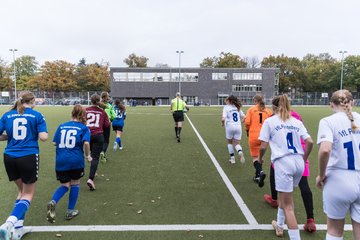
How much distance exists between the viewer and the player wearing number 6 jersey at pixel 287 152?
11.8 ft

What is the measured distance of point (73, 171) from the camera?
14.9 feet

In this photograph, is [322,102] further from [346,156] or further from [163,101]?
[346,156]

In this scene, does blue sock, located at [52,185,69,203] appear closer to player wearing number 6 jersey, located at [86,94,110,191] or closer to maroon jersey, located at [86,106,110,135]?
player wearing number 6 jersey, located at [86,94,110,191]

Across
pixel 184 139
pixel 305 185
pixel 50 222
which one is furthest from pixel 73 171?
pixel 184 139

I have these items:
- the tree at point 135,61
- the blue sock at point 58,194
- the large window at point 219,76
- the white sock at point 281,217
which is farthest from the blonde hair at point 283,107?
the tree at point 135,61

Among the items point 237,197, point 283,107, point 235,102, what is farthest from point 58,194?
point 235,102

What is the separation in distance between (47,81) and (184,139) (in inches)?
2847

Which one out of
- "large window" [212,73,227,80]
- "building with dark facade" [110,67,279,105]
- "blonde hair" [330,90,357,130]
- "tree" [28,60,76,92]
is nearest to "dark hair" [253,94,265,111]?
"blonde hair" [330,90,357,130]

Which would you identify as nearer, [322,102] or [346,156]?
[346,156]

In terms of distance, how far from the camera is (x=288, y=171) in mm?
3613

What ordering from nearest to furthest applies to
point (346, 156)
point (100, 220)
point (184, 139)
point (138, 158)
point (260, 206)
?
1. point (346, 156)
2. point (100, 220)
3. point (260, 206)
4. point (138, 158)
5. point (184, 139)

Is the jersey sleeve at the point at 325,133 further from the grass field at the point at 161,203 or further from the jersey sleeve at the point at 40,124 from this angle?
the jersey sleeve at the point at 40,124

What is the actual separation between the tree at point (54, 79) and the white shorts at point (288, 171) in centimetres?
7934

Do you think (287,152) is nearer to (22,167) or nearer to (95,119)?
(22,167)
